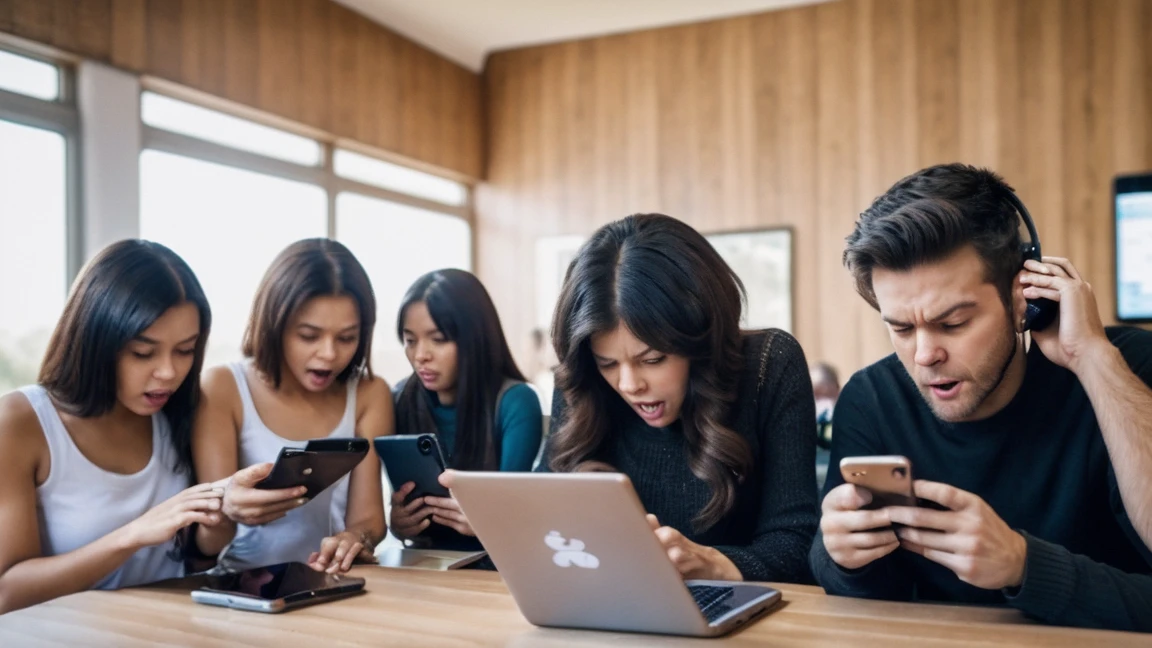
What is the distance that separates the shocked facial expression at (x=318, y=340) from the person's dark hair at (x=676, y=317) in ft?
1.98

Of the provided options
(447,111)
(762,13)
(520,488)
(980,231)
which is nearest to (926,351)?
Result: (980,231)

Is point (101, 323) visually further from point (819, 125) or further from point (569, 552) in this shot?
point (819, 125)

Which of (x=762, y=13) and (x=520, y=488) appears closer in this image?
(x=520, y=488)

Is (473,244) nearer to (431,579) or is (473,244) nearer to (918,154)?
(918,154)

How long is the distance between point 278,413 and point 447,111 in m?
4.73

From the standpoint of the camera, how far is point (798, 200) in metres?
5.89

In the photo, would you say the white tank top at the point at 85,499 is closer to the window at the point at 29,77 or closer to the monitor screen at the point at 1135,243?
the window at the point at 29,77

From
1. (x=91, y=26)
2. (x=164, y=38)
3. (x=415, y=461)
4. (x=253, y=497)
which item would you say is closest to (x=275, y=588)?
(x=253, y=497)

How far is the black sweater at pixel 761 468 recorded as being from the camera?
1.72m

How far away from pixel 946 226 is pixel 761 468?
0.58 meters

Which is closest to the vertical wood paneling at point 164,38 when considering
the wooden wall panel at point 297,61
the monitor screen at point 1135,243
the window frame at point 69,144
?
the wooden wall panel at point 297,61

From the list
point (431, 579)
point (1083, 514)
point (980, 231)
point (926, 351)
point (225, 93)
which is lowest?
point (431, 579)

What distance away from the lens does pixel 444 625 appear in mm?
1389

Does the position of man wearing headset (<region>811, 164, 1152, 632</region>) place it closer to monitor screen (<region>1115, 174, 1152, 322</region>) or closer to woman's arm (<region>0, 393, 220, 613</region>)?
woman's arm (<region>0, 393, 220, 613</region>)
